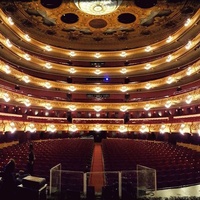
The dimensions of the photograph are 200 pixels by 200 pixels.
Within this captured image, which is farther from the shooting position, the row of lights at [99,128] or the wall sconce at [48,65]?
the wall sconce at [48,65]

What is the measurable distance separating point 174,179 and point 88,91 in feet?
68.8

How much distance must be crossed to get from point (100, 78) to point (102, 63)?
2200mm

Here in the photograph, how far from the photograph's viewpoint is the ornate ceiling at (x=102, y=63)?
20.1m

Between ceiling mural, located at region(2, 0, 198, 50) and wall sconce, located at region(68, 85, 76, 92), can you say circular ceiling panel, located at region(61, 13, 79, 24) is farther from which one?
wall sconce, located at region(68, 85, 76, 92)

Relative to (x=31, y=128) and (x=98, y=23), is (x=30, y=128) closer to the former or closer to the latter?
(x=31, y=128)

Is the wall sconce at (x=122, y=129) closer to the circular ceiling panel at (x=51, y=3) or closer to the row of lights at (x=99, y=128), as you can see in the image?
the row of lights at (x=99, y=128)

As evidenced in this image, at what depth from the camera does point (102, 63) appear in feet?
98.5

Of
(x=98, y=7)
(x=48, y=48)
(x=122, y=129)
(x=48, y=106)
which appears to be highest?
(x=98, y=7)

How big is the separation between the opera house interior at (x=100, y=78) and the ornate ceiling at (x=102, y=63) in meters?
0.12

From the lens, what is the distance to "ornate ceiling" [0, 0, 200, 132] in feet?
65.9

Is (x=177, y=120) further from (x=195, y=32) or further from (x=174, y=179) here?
(x=174, y=179)

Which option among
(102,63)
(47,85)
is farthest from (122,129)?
(47,85)

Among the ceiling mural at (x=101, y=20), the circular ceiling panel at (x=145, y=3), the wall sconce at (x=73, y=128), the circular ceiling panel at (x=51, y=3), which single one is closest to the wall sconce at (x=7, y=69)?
the ceiling mural at (x=101, y=20)

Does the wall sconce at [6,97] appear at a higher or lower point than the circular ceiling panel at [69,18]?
lower
